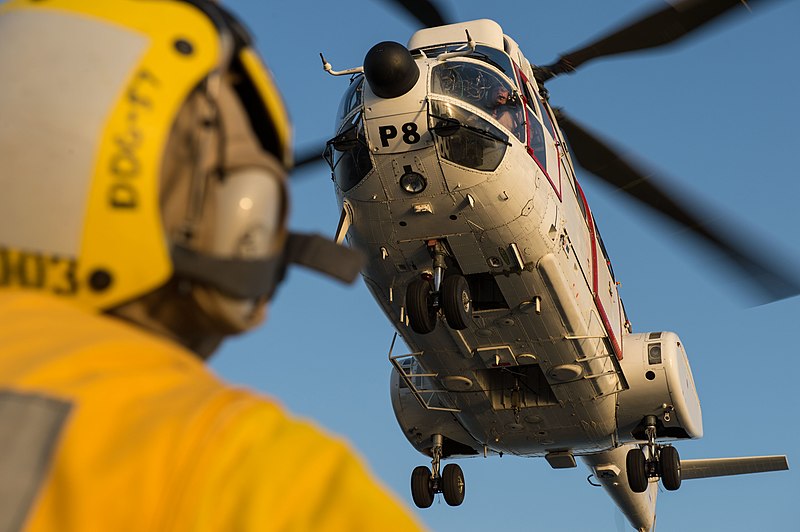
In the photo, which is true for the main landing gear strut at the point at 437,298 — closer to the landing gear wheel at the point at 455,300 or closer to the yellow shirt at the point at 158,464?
the landing gear wheel at the point at 455,300

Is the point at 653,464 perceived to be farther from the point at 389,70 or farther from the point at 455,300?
the point at 389,70

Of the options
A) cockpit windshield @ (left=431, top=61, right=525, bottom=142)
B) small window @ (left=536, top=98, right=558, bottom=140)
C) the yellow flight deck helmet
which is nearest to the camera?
the yellow flight deck helmet

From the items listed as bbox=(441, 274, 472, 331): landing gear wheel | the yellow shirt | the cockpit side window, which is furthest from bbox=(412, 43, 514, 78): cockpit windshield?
the yellow shirt

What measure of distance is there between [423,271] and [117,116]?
1110 centimetres

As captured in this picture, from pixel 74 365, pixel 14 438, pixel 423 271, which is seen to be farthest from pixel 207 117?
pixel 423 271

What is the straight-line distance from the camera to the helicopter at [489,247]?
38.6 ft

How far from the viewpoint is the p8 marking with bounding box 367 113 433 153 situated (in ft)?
38.0

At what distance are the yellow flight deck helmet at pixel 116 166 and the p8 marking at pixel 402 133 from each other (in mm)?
9914

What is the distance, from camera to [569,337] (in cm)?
1355

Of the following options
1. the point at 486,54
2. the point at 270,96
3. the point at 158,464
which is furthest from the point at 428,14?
the point at 158,464

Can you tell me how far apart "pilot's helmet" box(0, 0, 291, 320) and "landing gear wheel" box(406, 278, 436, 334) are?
1083 centimetres

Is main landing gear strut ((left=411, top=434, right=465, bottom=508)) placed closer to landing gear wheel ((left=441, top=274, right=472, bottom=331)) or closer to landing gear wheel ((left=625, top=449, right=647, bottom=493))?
landing gear wheel ((left=625, top=449, right=647, bottom=493))

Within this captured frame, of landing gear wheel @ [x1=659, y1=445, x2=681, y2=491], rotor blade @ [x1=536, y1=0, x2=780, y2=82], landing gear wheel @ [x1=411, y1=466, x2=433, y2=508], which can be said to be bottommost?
landing gear wheel @ [x1=411, y1=466, x2=433, y2=508]

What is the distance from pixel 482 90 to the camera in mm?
12312
